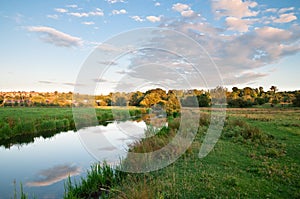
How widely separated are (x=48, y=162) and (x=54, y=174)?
250 cm

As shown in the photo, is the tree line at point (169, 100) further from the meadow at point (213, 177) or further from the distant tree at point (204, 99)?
the meadow at point (213, 177)

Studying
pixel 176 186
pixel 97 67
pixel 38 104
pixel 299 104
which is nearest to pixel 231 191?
pixel 176 186

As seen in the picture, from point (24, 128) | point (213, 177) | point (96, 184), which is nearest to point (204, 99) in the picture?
point (24, 128)

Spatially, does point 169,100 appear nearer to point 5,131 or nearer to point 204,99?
point 204,99

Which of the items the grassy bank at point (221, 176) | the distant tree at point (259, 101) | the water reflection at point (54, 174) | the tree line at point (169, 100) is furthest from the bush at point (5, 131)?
the distant tree at point (259, 101)

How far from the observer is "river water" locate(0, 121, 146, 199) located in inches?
308

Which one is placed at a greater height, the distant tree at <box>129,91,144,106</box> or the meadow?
the distant tree at <box>129,91,144,106</box>

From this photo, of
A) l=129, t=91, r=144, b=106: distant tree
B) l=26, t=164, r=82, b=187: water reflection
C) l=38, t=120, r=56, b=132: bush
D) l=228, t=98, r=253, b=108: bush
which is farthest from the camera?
l=228, t=98, r=253, b=108: bush

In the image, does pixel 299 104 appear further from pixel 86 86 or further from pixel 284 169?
pixel 86 86

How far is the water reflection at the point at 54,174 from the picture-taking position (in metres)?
8.30

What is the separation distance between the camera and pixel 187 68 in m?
12.0

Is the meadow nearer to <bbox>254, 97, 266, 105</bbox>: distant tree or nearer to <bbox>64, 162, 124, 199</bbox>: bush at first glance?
<bbox>64, 162, 124, 199</bbox>: bush

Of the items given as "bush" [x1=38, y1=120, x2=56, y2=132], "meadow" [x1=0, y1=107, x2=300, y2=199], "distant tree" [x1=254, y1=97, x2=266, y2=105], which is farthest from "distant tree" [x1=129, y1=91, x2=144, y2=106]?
"distant tree" [x1=254, y1=97, x2=266, y2=105]

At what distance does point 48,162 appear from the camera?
11.5m
